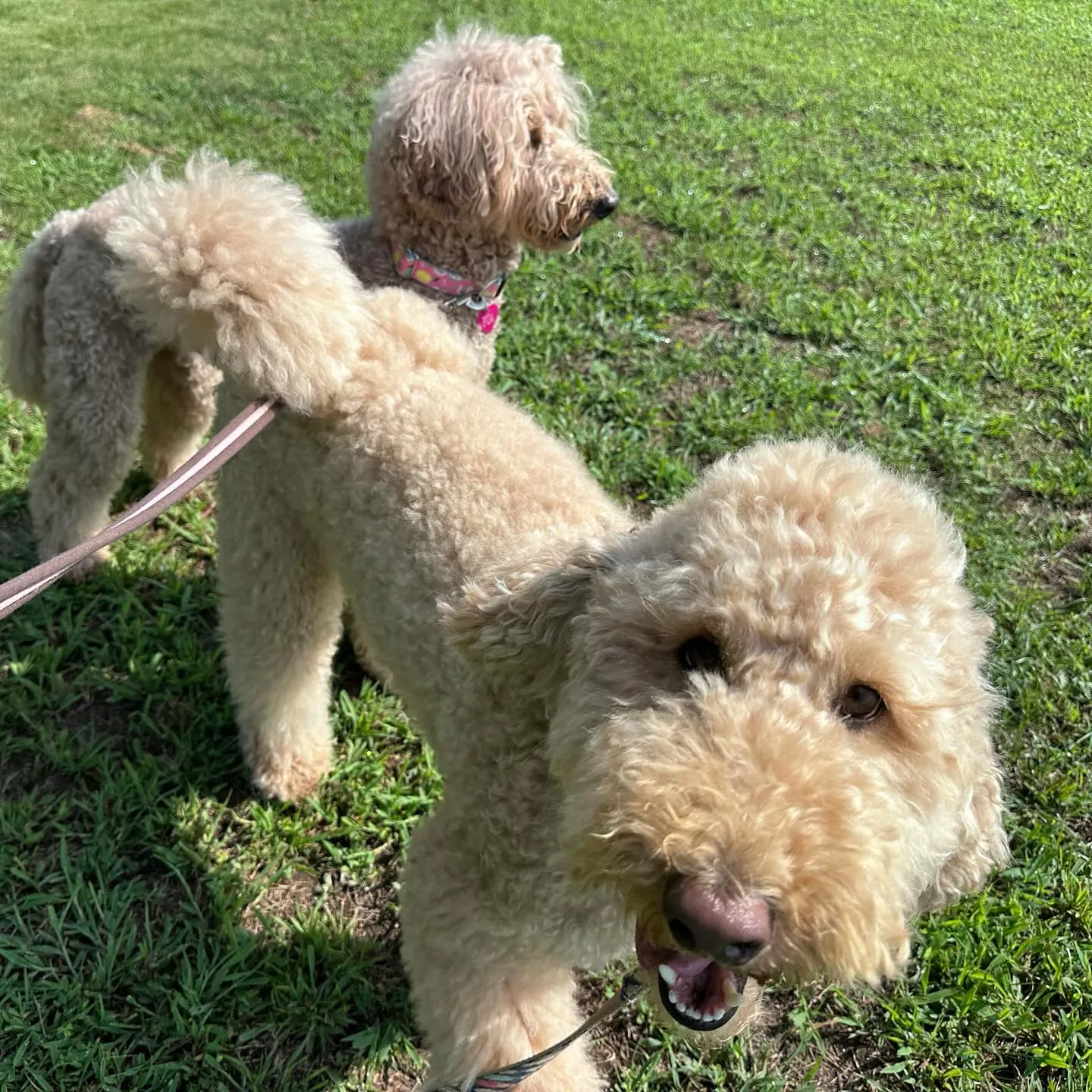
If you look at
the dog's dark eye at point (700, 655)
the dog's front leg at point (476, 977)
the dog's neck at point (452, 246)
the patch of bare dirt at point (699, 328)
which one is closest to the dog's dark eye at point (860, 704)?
the dog's dark eye at point (700, 655)

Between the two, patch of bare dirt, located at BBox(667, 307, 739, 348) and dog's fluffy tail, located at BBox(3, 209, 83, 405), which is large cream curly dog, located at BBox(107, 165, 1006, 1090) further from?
patch of bare dirt, located at BBox(667, 307, 739, 348)

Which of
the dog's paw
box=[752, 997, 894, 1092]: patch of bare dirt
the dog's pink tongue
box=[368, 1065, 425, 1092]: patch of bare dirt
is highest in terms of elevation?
the dog's pink tongue

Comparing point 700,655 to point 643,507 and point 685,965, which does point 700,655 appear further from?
point 643,507

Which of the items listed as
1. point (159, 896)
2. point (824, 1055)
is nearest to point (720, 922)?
point (824, 1055)

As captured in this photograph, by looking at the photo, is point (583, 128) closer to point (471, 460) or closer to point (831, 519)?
point (471, 460)

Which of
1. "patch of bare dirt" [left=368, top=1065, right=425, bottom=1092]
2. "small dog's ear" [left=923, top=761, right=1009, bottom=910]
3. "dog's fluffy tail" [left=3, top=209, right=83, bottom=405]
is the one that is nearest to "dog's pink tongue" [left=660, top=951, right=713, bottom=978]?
"small dog's ear" [left=923, top=761, right=1009, bottom=910]

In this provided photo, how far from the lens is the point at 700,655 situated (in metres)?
1.41

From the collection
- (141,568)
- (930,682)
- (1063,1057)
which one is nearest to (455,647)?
(930,682)

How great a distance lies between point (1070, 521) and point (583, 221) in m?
2.64

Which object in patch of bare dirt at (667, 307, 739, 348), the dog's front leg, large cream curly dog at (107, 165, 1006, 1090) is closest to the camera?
large cream curly dog at (107, 165, 1006, 1090)

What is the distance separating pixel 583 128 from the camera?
4059 millimetres

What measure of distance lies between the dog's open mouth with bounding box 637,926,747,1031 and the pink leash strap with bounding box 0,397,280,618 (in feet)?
3.88

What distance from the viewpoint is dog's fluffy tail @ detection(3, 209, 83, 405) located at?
3123 mm

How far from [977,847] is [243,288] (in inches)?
86.2
